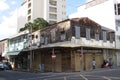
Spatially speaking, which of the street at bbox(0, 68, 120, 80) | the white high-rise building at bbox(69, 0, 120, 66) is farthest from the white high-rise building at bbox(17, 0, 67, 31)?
the street at bbox(0, 68, 120, 80)

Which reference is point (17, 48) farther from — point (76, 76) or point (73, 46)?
point (76, 76)

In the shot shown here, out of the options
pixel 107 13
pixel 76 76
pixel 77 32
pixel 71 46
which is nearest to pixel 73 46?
pixel 71 46

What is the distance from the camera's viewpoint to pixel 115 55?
4497 cm

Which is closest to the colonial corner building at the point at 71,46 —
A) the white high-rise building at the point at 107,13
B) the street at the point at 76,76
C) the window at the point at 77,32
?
the window at the point at 77,32

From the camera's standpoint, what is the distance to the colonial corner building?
122 feet

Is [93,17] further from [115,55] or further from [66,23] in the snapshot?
[66,23]

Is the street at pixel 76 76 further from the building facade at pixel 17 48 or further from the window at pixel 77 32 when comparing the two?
the building facade at pixel 17 48

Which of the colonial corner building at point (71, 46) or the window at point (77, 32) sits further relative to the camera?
the window at point (77, 32)

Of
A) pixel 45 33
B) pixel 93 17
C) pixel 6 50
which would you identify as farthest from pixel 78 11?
pixel 6 50

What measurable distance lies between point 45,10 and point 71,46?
52.0 meters

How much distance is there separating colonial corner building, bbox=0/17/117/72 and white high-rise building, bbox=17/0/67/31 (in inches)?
1469

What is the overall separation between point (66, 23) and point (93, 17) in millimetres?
13034

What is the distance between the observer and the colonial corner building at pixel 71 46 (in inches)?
1465

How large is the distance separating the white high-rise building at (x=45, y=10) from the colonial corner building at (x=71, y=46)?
3732 cm
